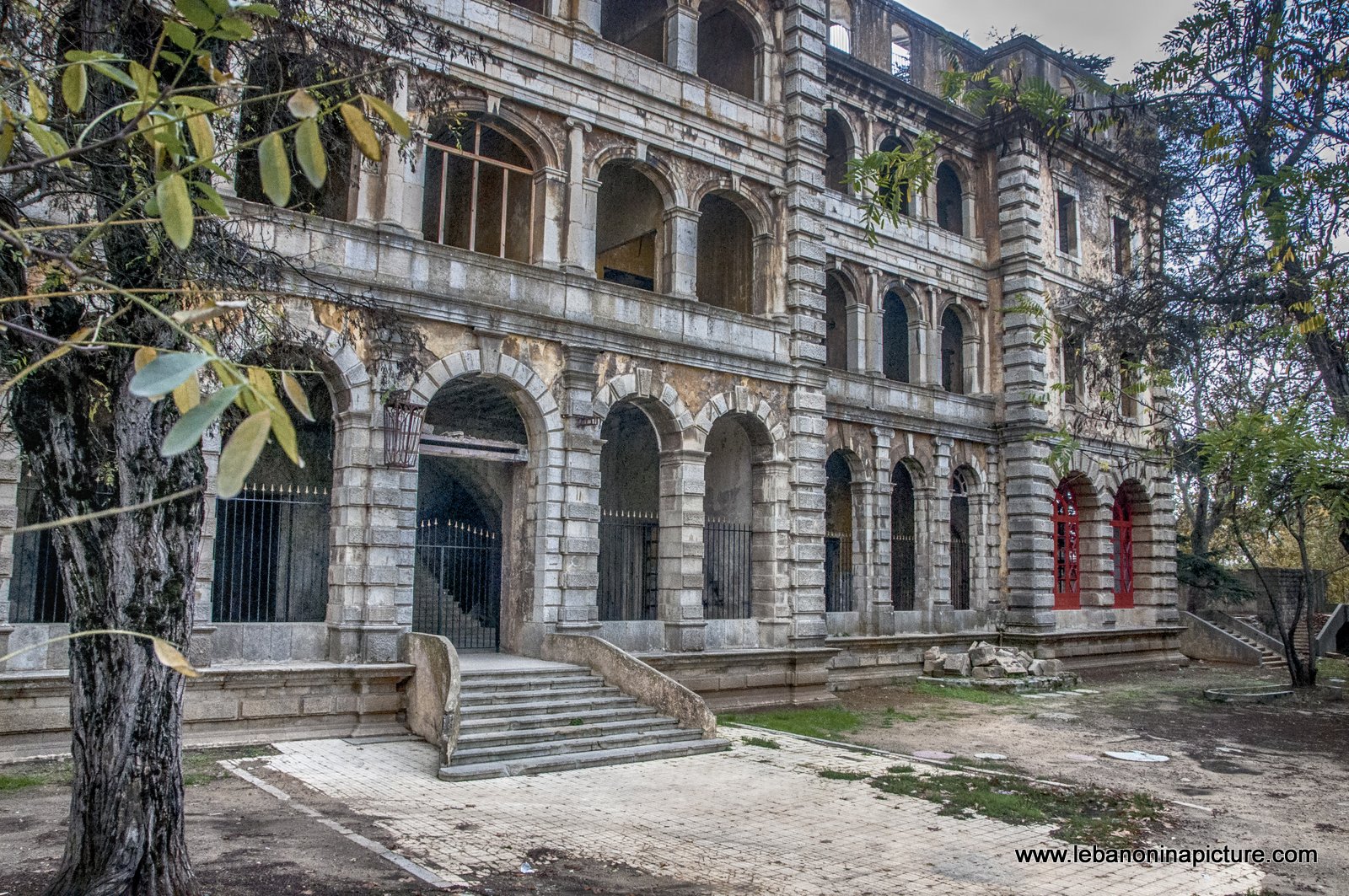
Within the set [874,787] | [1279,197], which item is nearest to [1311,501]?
[1279,197]

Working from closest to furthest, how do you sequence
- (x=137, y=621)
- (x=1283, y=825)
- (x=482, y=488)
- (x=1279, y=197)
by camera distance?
(x=137, y=621) < (x=1283, y=825) < (x=1279, y=197) < (x=482, y=488)

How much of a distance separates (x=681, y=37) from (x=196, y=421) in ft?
55.3

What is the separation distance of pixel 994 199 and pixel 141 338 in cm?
2174

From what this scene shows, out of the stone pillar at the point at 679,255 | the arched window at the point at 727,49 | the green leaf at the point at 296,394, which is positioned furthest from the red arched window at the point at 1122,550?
the green leaf at the point at 296,394

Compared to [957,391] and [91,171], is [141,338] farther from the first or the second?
[957,391]

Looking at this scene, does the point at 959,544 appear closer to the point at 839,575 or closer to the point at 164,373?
the point at 839,575

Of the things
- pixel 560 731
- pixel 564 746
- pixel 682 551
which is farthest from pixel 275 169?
pixel 682 551

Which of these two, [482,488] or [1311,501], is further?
[482,488]

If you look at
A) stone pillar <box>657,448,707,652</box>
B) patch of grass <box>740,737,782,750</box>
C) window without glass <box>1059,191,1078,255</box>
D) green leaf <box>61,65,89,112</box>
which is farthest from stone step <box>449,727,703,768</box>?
window without glass <box>1059,191,1078,255</box>

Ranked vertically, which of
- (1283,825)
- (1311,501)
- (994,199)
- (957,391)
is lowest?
(1283,825)

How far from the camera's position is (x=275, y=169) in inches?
113

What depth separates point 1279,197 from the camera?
12258 mm

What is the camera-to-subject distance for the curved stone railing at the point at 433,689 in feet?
38.4

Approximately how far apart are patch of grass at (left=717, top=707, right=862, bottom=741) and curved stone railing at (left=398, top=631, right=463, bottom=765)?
4.64 meters
